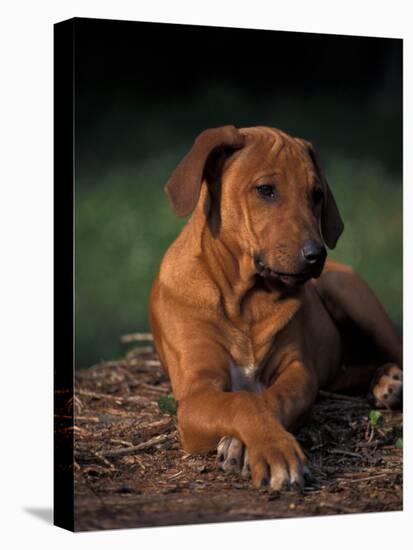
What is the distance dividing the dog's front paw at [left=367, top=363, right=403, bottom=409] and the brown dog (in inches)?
23.3

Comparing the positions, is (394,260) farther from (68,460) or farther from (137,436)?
(68,460)

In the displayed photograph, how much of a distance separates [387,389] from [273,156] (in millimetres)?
1830

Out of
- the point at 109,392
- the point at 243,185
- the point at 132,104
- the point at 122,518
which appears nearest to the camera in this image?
the point at 122,518

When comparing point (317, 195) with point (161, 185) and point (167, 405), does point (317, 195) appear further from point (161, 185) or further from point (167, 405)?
point (161, 185)

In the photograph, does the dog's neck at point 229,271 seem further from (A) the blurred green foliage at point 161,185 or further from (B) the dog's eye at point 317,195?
(A) the blurred green foliage at point 161,185

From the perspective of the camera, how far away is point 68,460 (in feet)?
20.0

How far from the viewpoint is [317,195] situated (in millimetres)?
6668

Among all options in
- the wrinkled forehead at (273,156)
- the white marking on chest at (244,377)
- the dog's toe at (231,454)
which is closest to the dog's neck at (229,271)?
the white marking on chest at (244,377)

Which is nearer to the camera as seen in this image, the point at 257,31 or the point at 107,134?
the point at 257,31

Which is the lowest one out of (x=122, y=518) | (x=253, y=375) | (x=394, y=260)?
(x=122, y=518)

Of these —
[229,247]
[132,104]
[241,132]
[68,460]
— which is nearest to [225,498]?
[68,460]

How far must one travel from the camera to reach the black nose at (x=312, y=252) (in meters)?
6.25

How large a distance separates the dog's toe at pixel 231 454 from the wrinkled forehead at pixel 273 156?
1410 millimetres

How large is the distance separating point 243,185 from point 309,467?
4.96ft
